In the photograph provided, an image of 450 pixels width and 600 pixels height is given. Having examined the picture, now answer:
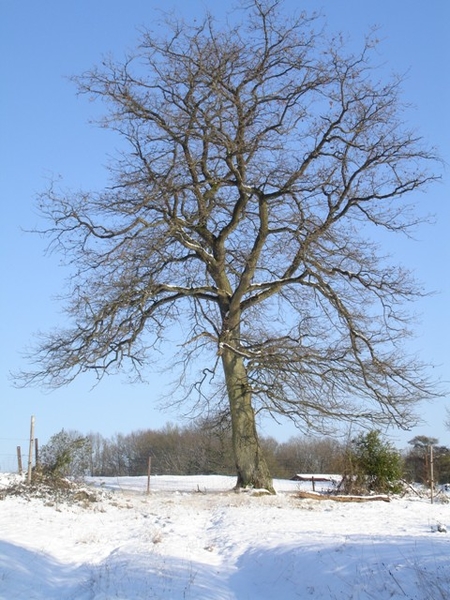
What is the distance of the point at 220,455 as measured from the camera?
78.3 feet

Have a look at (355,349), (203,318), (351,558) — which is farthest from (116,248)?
(351,558)

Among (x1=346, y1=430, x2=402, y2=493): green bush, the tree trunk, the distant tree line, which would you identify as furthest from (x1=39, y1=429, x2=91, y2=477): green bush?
(x1=346, y1=430, x2=402, y2=493): green bush

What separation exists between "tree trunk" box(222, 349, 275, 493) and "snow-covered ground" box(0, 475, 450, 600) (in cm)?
296

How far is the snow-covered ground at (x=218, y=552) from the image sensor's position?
27.7 ft

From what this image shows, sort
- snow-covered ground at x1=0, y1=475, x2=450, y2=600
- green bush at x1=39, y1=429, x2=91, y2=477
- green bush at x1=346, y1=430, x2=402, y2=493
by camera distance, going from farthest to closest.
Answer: green bush at x1=346, y1=430, x2=402, y2=493, green bush at x1=39, y1=429, x2=91, y2=477, snow-covered ground at x1=0, y1=475, x2=450, y2=600

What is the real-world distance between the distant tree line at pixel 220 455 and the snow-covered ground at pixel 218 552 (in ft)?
10.9

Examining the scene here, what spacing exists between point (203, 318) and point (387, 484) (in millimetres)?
7610

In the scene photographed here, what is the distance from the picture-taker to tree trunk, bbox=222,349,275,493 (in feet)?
63.9

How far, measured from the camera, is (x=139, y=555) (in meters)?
10.6

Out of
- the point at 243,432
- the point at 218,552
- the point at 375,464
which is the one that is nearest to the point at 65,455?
the point at 243,432

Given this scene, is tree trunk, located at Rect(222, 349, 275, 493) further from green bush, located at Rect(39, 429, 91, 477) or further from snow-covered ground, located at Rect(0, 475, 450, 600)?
green bush, located at Rect(39, 429, 91, 477)

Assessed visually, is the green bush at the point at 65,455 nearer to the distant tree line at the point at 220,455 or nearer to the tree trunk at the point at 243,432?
the distant tree line at the point at 220,455

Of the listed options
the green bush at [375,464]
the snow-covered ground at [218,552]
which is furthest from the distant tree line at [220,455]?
the snow-covered ground at [218,552]

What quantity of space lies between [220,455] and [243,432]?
4582mm
